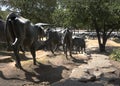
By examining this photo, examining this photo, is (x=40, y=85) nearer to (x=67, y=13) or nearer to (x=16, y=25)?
(x=16, y=25)

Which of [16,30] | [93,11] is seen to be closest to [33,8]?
[93,11]

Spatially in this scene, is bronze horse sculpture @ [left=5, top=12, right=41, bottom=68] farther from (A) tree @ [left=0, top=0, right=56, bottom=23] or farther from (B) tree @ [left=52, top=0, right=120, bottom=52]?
(A) tree @ [left=0, top=0, right=56, bottom=23]

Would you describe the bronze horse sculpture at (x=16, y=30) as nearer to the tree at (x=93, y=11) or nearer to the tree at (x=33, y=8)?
the tree at (x=93, y=11)

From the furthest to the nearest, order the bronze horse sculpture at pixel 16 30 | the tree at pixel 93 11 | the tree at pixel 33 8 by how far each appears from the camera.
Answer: the tree at pixel 33 8 < the tree at pixel 93 11 < the bronze horse sculpture at pixel 16 30

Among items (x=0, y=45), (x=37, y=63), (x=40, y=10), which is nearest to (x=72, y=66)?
→ (x=37, y=63)

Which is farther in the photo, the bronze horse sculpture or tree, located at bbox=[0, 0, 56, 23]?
tree, located at bbox=[0, 0, 56, 23]

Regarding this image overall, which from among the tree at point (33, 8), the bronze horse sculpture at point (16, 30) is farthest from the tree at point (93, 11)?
the bronze horse sculpture at point (16, 30)

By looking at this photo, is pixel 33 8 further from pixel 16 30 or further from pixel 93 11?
pixel 16 30

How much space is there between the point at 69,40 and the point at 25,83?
662 centimetres

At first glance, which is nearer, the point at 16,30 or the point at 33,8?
the point at 16,30

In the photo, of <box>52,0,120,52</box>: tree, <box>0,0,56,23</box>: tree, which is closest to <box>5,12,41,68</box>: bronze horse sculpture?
<box>52,0,120,52</box>: tree

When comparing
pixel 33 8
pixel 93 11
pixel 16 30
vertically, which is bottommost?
pixel 93 11

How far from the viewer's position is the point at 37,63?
11.8 metres

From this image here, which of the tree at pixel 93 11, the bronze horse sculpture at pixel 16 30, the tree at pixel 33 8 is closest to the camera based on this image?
the bronze horse sculpture at pixel 16 30
